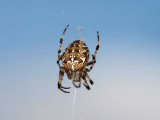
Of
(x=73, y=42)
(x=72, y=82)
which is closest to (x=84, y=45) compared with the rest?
(x=73, y=42)

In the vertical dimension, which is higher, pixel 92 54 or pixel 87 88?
pixel 92 54

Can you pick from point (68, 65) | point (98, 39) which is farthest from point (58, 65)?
point (98, 39)

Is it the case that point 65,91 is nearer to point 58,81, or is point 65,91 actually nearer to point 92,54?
Answer: point 58,81

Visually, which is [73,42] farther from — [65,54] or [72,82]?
[72,82]
